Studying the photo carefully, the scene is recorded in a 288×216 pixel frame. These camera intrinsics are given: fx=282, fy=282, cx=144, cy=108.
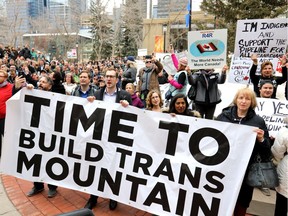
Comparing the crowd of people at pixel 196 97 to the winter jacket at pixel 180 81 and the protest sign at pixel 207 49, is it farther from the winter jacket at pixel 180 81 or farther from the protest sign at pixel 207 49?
the protest sign at pixel 207 49

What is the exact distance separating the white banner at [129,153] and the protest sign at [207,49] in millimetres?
2231

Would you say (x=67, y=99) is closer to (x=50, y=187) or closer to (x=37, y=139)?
(x=37, y=139)

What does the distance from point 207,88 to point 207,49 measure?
72cm

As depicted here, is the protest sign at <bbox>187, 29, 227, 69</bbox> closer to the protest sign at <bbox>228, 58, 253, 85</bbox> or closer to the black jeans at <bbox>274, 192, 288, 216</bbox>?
the black jeans at <bbox>274, 192, 288, 216</bbox>

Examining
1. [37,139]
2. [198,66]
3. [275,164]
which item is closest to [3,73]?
[37,139]

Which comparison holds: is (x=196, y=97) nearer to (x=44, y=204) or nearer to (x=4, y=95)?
(x=44, y=204)

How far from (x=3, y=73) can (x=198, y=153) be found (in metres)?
3.48

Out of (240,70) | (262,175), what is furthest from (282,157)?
(240,70)

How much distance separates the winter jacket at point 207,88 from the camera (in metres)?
5.01

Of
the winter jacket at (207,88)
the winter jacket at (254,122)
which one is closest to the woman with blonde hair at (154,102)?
the winter jacket at (254,122)

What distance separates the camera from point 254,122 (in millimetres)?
2887

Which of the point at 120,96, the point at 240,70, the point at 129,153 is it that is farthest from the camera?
the point at 240,70

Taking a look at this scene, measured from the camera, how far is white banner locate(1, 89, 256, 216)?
2.92 metres

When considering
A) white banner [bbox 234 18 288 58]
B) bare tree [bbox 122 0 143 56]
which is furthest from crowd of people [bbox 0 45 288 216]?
bare tree [bbox 122 0 143 56]
